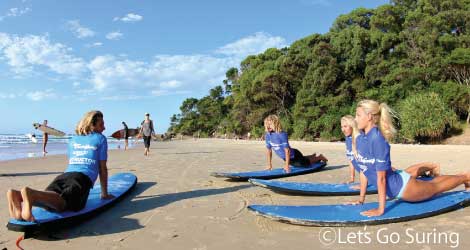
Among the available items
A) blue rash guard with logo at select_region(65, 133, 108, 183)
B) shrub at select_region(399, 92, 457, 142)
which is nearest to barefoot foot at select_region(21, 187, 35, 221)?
blue rash guard with logo at select_region(65, 133, 108, 183)

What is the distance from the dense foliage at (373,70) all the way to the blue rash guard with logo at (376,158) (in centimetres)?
2030

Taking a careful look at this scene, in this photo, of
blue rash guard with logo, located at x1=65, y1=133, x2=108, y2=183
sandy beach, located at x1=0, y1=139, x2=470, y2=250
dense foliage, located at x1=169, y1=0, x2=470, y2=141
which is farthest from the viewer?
dense foliage, located at x1=169, y1=0, x2=470, y2=141

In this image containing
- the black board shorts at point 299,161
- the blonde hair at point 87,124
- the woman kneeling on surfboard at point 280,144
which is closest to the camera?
the blonde hair at point 87,124

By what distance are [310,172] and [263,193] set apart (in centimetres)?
255

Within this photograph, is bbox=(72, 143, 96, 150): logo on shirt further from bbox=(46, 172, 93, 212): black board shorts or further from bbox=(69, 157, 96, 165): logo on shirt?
bbox=(46, 172, 93, 212): black board shorts

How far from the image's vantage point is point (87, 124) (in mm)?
4520

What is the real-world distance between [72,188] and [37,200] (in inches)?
19.6

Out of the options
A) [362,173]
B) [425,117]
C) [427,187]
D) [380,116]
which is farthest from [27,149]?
[425,117]

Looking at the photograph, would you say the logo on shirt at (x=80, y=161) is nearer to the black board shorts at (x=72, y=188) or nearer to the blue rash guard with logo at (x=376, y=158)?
the black board shorts at (x=72, y=188)

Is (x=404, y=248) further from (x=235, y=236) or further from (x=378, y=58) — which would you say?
(x=378, y=58)

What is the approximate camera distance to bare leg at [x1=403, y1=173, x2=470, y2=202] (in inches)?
164

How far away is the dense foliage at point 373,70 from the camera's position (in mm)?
25625

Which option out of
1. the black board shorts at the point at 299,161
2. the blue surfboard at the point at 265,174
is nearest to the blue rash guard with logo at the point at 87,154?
the blue surfboard at the point at 265,174

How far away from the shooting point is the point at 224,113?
223 feet
